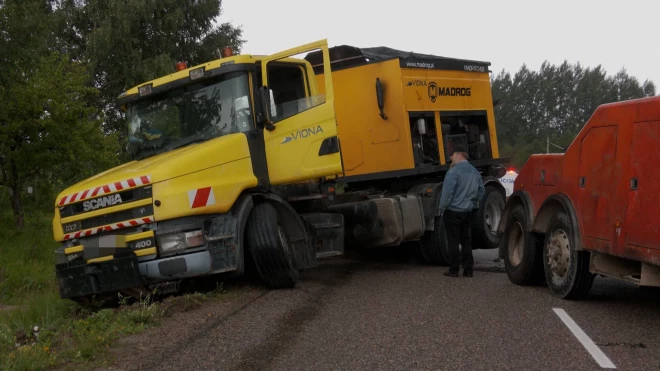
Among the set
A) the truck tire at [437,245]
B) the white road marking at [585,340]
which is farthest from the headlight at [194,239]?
the truck tire at [437,245]

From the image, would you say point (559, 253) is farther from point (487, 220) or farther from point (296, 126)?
point (487, 220)

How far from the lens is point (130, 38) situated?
81.5ft

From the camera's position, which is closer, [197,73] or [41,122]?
[197,73]

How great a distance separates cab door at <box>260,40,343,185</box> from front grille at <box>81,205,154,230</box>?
1810 millimetres

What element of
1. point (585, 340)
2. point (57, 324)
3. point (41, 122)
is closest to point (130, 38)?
point (41, 122)

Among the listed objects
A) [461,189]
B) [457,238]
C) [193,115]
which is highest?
[193,115]

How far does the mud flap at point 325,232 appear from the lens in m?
9.43

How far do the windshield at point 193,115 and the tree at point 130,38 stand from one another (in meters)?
14.1

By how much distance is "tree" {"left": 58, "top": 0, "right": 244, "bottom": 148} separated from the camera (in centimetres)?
2434

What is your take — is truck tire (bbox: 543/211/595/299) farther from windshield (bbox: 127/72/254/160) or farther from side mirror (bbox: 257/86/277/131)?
windshield (bbox: 127/72/254/160)

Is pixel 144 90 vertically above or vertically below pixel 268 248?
above

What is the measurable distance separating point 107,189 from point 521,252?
16.8ft

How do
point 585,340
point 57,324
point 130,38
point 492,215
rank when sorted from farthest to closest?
point 130,38
point 492,215
point 57,324
point 585,340

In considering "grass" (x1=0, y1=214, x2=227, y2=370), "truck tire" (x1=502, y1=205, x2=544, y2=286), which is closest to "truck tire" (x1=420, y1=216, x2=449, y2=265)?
"truck tire" (x1=502, y1=205, x2=544, y2=286)
